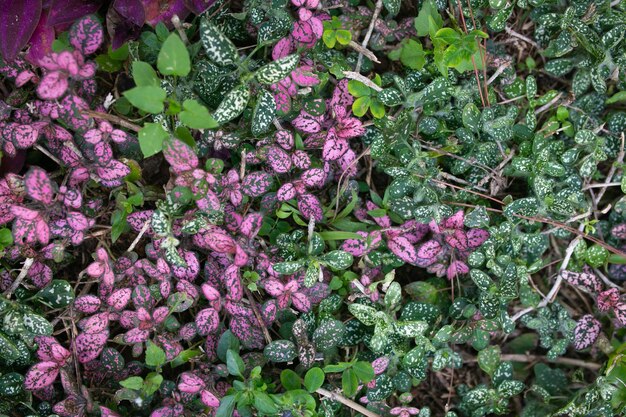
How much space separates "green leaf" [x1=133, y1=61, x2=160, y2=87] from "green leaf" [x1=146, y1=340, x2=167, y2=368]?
0.73 metres

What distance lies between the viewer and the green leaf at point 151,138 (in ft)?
5.20

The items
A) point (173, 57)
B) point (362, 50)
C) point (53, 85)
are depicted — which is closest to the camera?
point (173, 57)

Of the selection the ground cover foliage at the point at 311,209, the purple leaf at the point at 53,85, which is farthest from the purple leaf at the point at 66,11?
the purple leaf at the point at 53,85

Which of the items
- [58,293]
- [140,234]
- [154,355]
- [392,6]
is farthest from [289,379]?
[392,6]

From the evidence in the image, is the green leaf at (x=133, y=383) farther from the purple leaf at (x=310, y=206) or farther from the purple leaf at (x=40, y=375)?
the purple leaf at (x=310, y=206)

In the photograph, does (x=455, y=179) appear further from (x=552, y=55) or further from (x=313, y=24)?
(x=313, y=24)

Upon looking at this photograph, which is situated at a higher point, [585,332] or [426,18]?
[426,18]

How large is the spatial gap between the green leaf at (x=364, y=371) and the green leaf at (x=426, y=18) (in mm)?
1059

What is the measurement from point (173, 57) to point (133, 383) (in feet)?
2.99

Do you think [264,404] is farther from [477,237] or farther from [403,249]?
[477,237]

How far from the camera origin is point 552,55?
2.04m

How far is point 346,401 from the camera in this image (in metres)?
1.88

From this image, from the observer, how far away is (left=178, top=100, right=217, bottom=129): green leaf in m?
1.57

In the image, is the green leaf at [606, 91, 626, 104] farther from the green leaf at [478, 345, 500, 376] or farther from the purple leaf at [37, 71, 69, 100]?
the purple leaf at [37, 71, 69, 100]
